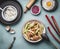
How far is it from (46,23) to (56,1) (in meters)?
0.28

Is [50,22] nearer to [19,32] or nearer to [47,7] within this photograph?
[47,7]

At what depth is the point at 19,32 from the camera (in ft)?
8.70

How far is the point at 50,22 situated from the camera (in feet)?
8.53

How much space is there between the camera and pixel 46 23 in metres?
2.64

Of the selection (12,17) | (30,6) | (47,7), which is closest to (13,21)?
(12,17)

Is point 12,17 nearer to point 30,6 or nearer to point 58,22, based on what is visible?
point 30,6

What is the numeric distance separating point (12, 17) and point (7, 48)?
1.20 ft

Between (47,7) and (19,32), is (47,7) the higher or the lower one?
the higher one

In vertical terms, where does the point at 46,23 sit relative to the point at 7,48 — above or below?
above

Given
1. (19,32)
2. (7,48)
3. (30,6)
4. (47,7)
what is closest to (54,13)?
(47,7)

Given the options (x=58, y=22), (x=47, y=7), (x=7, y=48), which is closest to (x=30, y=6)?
(x=47, y=7)

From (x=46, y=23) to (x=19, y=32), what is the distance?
0.33 meters

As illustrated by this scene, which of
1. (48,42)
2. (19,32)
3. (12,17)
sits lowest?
(48,42)

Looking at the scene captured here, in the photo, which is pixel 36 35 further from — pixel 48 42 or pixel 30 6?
pixel 30 6
